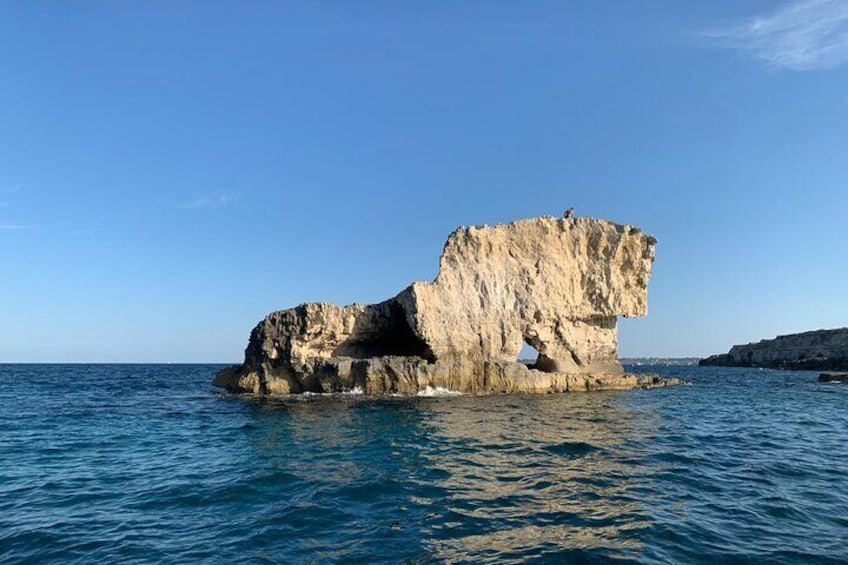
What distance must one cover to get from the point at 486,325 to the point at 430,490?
25.8 metres

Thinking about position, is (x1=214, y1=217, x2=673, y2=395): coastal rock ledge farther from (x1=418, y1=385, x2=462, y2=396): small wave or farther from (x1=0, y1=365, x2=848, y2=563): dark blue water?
(x1=0, y1=365, x2=848, y2=563): dark blue water

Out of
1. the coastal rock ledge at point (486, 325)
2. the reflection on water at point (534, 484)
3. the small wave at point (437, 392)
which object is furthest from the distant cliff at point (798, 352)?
the reflection on water at point (534, 484)

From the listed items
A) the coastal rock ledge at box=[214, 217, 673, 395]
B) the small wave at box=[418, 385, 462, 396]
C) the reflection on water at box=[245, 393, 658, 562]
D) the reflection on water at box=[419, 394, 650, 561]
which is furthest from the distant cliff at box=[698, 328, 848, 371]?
the reflection on water at box=[419, 394, 650, 561]

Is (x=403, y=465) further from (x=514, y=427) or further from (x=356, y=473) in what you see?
(x=514, y=427)

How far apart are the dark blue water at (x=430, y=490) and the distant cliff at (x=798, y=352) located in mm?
71846

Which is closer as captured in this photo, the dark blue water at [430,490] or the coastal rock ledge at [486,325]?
the dark blue water at [430,490]

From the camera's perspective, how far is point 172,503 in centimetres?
1071

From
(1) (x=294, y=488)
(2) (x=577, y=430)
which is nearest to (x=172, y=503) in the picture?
(1) (x=294, y=488)

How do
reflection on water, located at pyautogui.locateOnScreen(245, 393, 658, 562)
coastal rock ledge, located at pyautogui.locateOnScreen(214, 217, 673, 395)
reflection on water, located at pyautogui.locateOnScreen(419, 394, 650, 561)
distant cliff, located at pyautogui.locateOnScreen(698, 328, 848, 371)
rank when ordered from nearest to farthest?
reflection on water, located at pyautogui.locateOnScreen(419, 394, 650, 561)
reflection on water, located at pyautogui.locateOnScreen(245, 393, 658, 562)
coastal rock ledge, located at pyautogui.locateOnScreen(214, 217, 673, 395)
distant cliff, located at pyautogui.locateOnScreen(698, 328, 848, 371)

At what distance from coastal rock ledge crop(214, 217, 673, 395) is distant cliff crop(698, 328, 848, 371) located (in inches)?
2113

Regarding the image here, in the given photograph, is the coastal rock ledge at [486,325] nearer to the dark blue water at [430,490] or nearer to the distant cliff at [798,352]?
the dark blue water at [430,490]

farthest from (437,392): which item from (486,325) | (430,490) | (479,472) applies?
(430,490)

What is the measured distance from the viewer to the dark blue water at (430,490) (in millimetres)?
8242

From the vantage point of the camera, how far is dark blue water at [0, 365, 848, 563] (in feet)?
27.0
